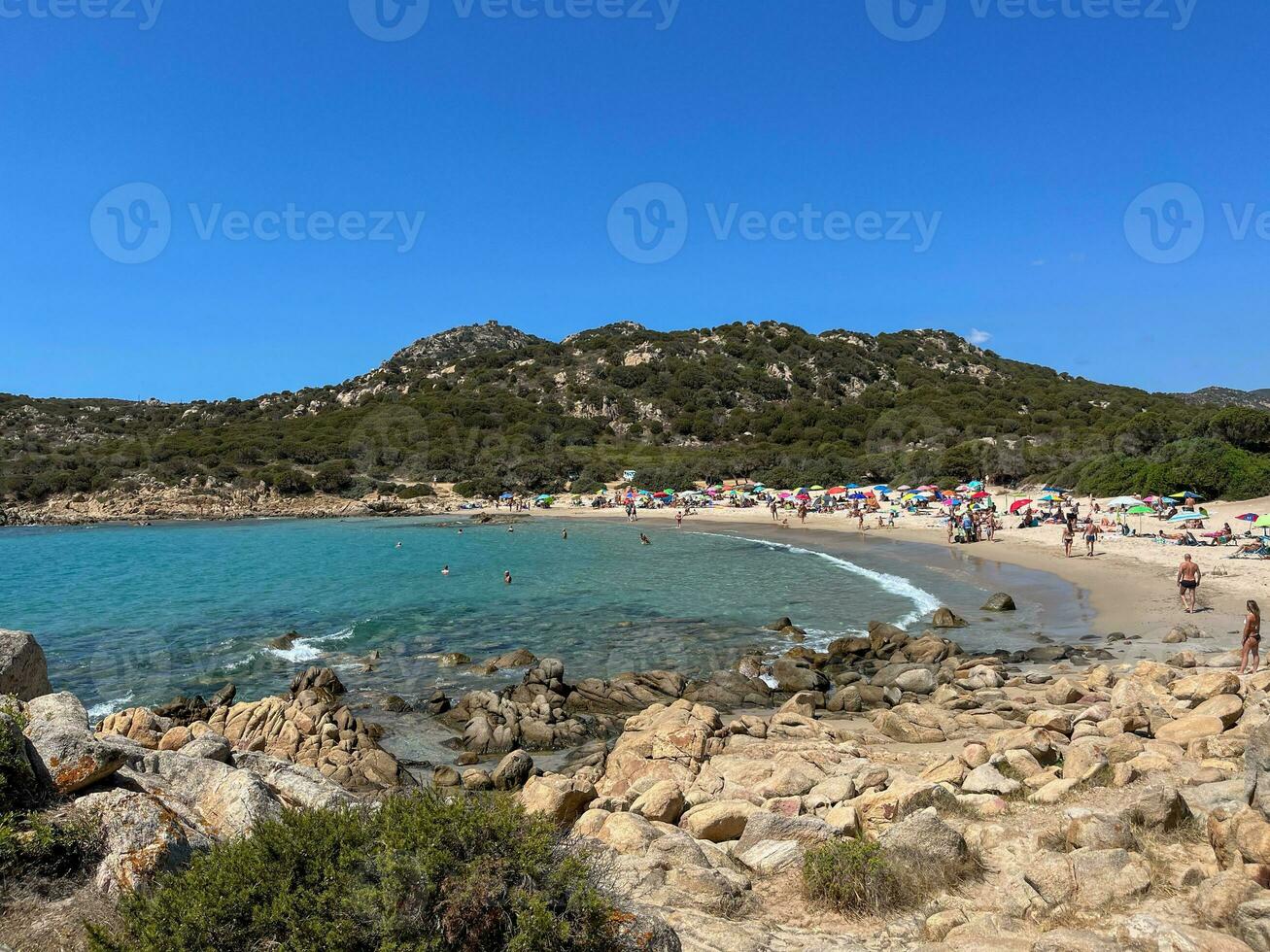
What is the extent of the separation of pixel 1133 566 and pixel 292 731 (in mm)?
28812

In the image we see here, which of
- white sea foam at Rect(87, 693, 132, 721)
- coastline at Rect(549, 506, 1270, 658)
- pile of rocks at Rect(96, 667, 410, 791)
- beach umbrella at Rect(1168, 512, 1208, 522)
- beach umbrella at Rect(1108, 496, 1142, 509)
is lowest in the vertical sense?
white sea foam at Rect(87, 693, 132, 721)

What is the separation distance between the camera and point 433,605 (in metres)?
27.2

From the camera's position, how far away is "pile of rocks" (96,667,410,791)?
36.0ft

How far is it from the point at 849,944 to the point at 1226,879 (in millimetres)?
2674

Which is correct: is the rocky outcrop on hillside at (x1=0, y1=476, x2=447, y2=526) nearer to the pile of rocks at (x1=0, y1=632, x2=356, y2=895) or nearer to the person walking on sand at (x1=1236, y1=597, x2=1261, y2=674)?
the person walking on sand at (x1=1236, y1=597, x2=1261, y2=674)

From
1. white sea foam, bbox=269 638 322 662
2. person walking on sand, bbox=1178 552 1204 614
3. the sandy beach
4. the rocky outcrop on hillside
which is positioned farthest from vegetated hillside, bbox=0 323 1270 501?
white sea foam, bbox=269 638 322 662

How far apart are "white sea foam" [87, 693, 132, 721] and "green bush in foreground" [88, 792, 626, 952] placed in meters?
13.8

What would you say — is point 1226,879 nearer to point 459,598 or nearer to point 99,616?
point 459,598

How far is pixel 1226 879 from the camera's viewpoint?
5.05m

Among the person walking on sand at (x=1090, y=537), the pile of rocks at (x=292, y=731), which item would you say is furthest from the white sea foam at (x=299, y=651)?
the person walking on sand at (x=1090, y=537)

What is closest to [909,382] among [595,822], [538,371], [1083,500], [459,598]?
[538,371]

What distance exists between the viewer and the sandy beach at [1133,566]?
18797mm

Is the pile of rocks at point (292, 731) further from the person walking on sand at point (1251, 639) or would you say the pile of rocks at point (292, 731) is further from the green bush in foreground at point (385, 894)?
the person walking on sand at point (1251, 639)

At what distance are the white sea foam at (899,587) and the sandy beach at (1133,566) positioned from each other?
3.82 m
